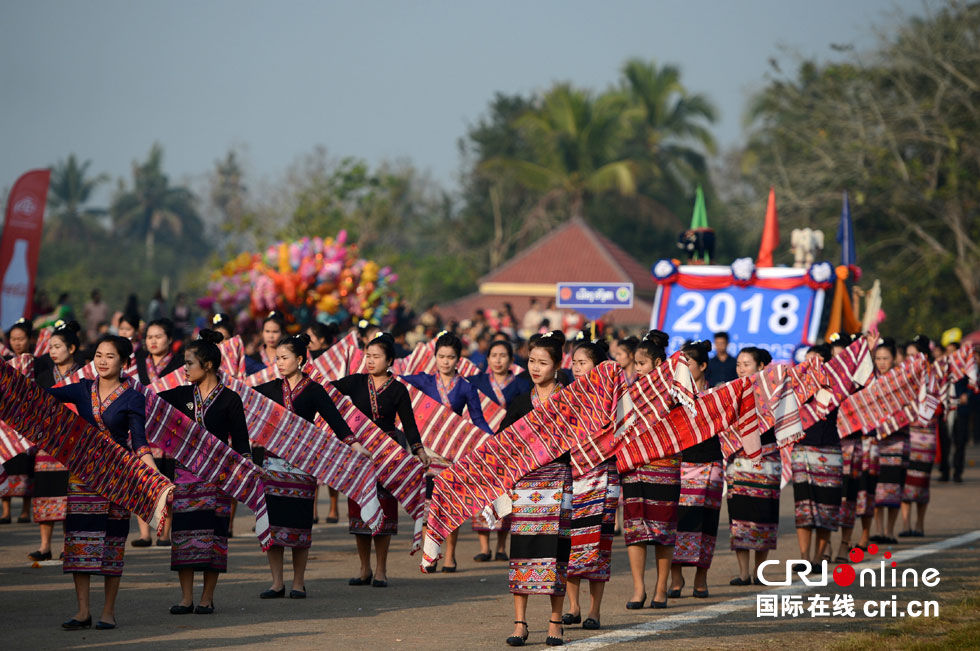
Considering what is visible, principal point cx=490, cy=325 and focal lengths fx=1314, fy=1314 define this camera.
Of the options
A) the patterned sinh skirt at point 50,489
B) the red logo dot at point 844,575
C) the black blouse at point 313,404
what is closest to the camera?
the black blouse at point 313,404

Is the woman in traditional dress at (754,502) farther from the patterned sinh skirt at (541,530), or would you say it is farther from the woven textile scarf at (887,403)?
the patterned sinh skirt at (541,530)

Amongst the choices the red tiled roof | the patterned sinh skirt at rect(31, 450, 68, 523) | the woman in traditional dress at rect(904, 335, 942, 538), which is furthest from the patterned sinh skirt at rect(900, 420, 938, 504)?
the red tiled roof

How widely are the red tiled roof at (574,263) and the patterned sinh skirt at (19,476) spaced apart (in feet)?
104

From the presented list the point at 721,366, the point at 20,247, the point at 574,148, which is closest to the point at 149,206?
the point at 574,148

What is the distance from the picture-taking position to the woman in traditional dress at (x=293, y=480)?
357 inches

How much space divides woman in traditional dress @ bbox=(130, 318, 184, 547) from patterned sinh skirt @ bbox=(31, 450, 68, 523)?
0.67m

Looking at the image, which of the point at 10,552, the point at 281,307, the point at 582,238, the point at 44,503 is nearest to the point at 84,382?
the point at 44,503

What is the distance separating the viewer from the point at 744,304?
742 inches

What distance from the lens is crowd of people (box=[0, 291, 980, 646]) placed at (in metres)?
7.75

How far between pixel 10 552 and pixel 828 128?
3223cm

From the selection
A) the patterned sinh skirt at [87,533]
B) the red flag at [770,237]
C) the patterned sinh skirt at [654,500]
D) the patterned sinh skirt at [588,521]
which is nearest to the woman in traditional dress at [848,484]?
the patterned sinh skirt at [654,500]

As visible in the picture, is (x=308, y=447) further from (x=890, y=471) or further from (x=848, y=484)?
(x=890, y=471)

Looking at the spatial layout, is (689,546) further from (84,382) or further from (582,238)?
(582,238)

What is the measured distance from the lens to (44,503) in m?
10.6
